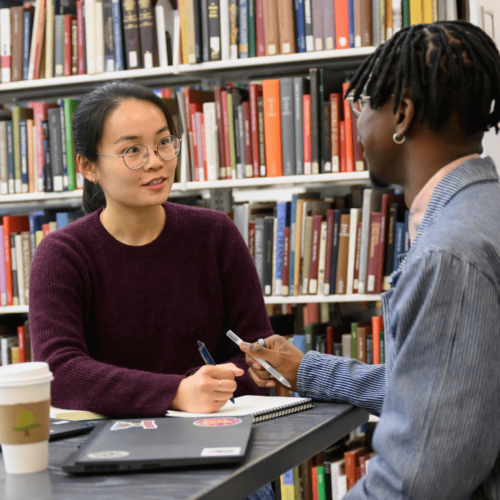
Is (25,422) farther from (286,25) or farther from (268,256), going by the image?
(286,25)

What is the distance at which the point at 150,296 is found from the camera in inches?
54.8

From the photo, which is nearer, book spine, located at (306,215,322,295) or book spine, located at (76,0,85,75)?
book spine, located at (306,215,322,295)

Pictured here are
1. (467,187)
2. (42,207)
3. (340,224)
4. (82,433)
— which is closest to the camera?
(467,187)

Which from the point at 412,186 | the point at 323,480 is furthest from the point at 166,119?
the point at 323,480

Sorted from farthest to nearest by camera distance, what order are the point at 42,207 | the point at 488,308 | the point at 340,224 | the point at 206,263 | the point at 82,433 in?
1. the point at 42,207
2. the point at 340,224
3. the point at 206,263
4. the point at 82,433
5. the point at 488,308

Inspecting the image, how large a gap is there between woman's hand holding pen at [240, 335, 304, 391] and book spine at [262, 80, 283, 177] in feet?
3.76

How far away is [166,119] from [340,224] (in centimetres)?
91

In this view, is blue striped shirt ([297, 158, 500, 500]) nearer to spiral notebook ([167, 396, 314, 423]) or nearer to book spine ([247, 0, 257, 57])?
spiral notebook ([167, 396, 314, 423])

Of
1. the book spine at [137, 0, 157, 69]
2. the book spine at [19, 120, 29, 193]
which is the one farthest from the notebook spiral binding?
the book spine at [19, 120, 29, 193]

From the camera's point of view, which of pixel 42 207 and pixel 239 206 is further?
pixel 42 207

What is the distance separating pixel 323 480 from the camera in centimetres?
225

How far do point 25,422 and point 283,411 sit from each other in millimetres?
413

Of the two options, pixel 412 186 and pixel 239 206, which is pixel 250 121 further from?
pixel 412 186

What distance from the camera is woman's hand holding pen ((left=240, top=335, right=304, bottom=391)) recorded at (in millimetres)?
1181
